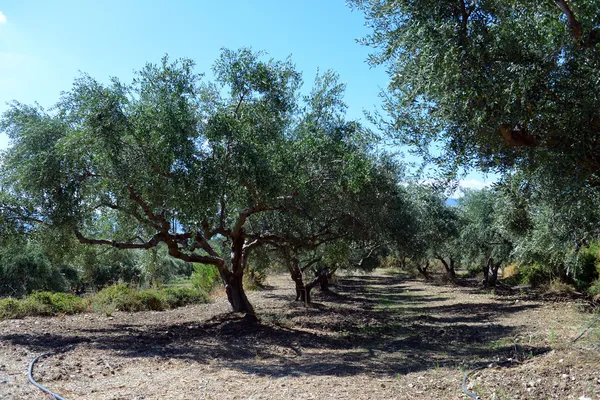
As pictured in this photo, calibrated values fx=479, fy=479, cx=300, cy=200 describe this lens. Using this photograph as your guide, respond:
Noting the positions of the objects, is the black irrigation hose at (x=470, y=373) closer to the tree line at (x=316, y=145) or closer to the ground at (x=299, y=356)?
the ground at (x=299, y=356)

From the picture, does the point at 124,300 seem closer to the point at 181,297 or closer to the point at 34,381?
the point at 181,297

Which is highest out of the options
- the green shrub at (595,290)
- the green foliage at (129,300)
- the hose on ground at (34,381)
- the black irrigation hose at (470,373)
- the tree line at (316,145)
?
the tree line at (316,145)

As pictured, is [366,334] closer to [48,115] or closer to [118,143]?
[118,143]

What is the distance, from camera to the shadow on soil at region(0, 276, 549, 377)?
862cm

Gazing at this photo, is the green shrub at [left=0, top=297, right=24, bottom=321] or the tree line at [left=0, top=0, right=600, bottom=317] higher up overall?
the tree line at [left=0, top=0, right=600, bottom=317]

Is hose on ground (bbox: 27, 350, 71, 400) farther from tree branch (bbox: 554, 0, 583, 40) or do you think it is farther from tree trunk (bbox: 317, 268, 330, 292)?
tree trunk (bbox: 317, 268, 330, 292)

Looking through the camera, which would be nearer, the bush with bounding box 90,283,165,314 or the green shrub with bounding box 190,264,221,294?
the bush with bounding box 90,283,165,314

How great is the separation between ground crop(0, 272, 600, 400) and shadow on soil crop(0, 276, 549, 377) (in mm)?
25

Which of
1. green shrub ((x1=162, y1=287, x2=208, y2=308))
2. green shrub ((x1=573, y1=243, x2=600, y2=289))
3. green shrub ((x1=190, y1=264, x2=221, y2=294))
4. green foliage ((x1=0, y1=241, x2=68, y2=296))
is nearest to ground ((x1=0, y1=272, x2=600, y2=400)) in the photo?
green shrub ((x1=162, y1=287, x2=208, y2=308))

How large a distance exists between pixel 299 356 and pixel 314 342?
1.79 metres

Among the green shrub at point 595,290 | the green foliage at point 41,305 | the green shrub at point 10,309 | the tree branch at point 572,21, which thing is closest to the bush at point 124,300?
the green foliage at point 41,305

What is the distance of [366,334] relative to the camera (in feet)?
42.3

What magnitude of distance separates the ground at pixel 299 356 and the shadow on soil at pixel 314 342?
0.02m

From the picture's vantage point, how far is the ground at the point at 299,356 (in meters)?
6.27
